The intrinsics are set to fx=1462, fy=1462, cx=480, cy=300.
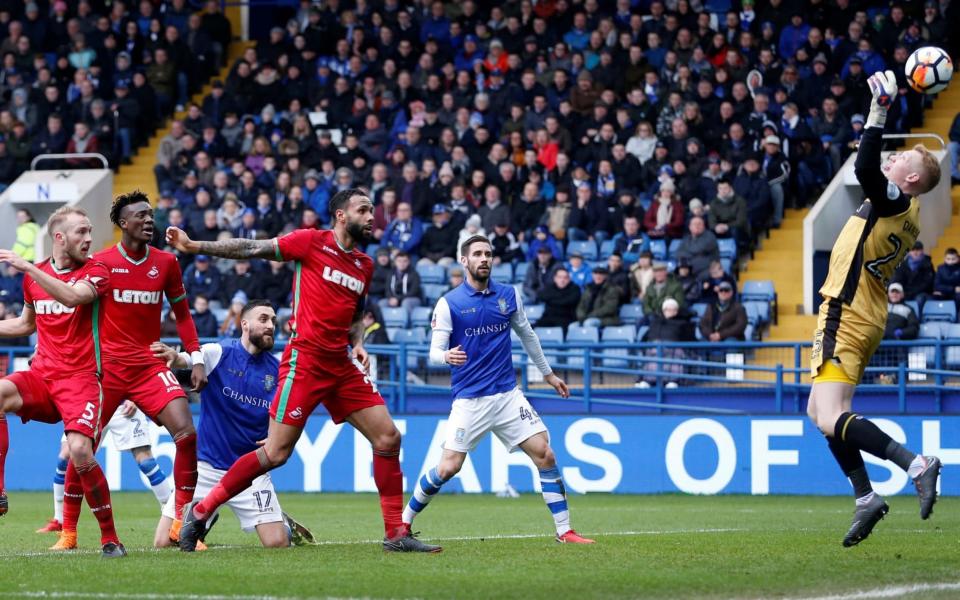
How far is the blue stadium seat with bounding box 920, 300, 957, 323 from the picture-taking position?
1862cm

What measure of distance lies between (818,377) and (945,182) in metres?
14.0

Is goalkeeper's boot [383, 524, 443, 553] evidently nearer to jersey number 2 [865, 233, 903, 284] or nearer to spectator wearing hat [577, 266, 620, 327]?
jersey number 2 [865, 233, 903, 284]

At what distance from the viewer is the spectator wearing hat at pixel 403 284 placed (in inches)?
836

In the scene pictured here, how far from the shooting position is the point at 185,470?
10070 millimetres

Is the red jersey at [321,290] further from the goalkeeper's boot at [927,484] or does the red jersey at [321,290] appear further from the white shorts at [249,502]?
the goalkeeper's boot at [927,484]

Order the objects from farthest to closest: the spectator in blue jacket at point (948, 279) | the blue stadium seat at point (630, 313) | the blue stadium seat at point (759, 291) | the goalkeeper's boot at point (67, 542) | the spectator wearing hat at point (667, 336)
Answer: the blue stadium seat at point (759, 291) → the blue stadium seat at point (630, 313) → the spectator in blue jacket at point (948, 279) → the spectator wearing hat at point (667, 336) → the goalkeeper's boot at point (67, 542)

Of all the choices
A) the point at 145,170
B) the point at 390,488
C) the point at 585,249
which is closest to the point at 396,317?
the point at 585,249

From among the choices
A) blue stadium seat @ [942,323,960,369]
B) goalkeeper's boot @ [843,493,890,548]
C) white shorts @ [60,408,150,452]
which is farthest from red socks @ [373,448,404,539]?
blue stadium seat @ [942,323,960,369]

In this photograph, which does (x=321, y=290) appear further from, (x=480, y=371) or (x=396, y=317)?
(x=396, y=317)

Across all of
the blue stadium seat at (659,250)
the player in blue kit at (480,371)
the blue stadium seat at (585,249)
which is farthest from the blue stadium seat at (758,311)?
the player in blue kit at (480,371)

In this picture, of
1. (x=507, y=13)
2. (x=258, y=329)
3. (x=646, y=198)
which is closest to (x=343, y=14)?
(x=507, y=13)

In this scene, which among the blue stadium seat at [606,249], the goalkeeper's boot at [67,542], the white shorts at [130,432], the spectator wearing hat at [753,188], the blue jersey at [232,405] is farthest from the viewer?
the blue stadium seat at [606,249]

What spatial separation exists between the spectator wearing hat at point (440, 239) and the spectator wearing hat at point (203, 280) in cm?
327

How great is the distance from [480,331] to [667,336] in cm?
899
